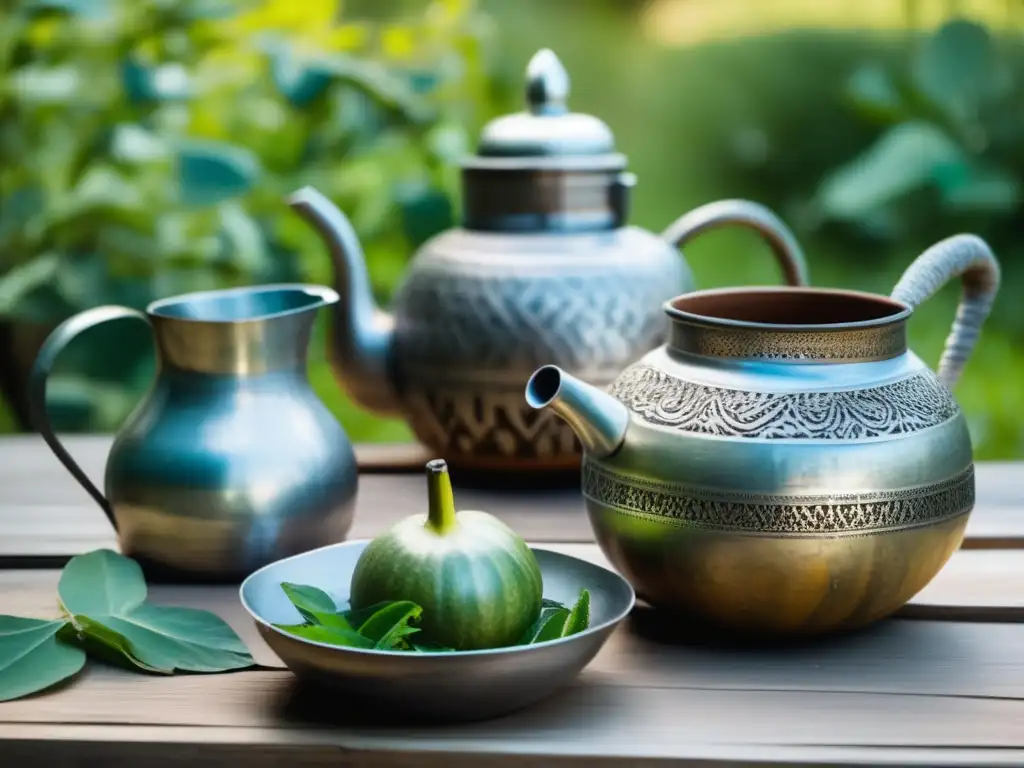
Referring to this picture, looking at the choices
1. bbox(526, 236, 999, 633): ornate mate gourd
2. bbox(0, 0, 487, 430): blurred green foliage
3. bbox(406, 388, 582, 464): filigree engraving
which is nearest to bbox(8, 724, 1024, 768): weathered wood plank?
bbox(526, 236, 999, 633): ornate mate gourd

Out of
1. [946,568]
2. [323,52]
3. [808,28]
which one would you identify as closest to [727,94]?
[808,28]

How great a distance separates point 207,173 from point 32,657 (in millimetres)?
925

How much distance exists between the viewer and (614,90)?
7.91 ft

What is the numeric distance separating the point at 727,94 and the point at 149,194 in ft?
3.73

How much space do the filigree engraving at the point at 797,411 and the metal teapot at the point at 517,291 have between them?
292 mm

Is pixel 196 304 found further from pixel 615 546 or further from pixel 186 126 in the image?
pixel 186 126

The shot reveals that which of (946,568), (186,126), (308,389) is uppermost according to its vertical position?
(186,126)

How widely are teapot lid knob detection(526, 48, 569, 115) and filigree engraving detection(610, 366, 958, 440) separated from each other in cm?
43

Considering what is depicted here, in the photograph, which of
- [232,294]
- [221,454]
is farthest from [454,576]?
[232,294]

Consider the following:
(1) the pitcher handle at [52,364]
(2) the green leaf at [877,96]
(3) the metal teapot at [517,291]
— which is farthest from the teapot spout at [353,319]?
(2) the green leaf at [877,96]

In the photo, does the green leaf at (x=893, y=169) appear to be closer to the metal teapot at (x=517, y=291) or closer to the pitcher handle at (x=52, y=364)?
the metal teapot at (x=517, y=291)

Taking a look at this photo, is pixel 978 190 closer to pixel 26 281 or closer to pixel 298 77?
pixel 298 77

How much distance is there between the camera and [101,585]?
34.1 inches

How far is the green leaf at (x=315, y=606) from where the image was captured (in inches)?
28.9
